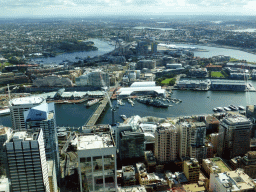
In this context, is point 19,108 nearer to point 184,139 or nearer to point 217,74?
point 184,139

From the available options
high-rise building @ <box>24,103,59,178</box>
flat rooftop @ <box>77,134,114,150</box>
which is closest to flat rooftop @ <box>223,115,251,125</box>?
high-rise building @ <box>24,103,59,178</box>

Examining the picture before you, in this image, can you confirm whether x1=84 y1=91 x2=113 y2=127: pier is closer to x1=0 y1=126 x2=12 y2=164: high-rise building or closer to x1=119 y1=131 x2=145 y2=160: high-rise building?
x1=119 y1=131 x2=145 y2=160: high-rise building

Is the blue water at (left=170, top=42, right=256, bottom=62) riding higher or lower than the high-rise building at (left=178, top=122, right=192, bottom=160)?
higher

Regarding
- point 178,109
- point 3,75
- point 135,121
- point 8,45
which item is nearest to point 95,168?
point 135,121

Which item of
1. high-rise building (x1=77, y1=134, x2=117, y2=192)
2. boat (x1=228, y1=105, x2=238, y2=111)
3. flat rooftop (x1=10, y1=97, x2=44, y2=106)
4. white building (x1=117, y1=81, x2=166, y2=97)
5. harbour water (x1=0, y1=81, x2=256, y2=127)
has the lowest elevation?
harbour water (x1=0, y1=81, x2=256, y2=127)

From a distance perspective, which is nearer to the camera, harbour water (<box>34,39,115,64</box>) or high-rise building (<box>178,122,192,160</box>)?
high-rise building (<box>178,122,192,160</box>)

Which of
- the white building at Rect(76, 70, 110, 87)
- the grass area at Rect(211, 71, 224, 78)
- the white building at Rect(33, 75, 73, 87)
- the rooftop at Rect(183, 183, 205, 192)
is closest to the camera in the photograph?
the rooftop at Rect(183, 183, 205, 192)

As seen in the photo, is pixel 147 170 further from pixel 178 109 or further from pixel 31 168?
pixel 178 109

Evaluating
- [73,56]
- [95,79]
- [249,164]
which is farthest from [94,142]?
[73,56]
